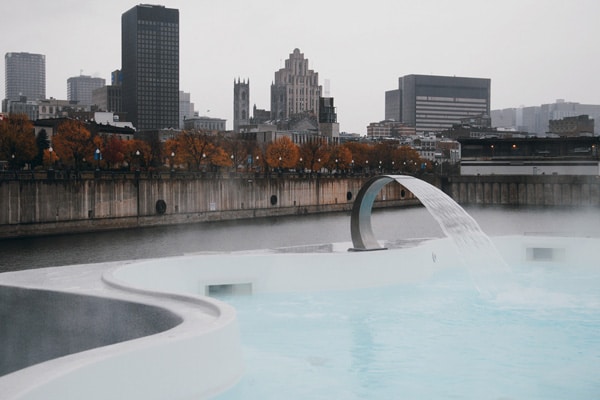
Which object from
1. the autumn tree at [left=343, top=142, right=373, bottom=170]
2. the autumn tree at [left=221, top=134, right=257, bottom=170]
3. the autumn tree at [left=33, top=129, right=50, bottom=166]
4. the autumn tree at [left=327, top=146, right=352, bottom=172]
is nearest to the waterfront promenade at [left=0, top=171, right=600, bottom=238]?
the autumn tree at [left=327, top=146, right=352, bottom=172]

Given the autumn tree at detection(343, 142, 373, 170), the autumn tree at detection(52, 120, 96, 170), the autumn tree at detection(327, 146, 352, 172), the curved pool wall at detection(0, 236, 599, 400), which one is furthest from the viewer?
the autumn tree at detection(343, 142, 373, 170)

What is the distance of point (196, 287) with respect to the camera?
Answer: 22156 mm

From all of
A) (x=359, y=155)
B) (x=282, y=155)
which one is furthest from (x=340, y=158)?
(x=282, y=155)

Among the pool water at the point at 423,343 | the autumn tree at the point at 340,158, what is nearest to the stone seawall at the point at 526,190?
the autumn tree at the point at 340,158

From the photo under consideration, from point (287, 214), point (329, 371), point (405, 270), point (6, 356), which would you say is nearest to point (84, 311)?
point (6, 356)

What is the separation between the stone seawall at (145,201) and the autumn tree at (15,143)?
47.4ft

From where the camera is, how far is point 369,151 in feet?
484

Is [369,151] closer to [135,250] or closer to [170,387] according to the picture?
[135,250]

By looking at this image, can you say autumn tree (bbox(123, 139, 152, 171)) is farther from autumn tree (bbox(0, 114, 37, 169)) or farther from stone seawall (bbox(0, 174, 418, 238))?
autumn tree (bbox(0, 114, 37, 169))

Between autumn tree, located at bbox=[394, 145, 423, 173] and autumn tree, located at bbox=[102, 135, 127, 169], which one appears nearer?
autumn tree, located at bbox=[102, 135, 127, 169]

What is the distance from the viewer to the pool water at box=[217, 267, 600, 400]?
13.9 meters

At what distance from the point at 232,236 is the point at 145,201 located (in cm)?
1430

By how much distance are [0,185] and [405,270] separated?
136 feet

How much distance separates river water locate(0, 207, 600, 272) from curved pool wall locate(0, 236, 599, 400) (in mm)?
10039
